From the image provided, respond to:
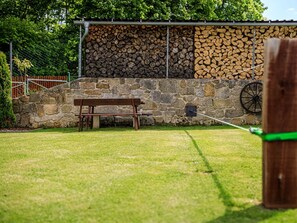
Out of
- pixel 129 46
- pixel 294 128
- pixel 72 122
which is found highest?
pixel 129 46

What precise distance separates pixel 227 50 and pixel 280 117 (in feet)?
31.6

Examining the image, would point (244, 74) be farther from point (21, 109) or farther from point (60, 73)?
point (60, 73)

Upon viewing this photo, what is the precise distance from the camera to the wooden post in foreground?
301 centimetres

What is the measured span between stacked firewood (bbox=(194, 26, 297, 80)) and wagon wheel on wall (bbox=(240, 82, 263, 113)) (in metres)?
1.07

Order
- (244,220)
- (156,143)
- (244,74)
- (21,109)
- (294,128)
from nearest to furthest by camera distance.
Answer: (244,220)
(294,128)
(156,143)
(21,109)
(244,74)

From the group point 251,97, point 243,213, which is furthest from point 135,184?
point 251,97

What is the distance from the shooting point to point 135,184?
3.75 m

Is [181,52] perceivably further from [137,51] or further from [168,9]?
[168,9]

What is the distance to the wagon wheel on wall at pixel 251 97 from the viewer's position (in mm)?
11203

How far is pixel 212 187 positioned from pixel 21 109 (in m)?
8.36

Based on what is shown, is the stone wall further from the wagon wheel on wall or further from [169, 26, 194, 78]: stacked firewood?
[169, 26, 194, 78]: stacked firewood

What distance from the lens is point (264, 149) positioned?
10.1 feet

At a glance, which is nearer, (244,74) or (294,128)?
(294,128)

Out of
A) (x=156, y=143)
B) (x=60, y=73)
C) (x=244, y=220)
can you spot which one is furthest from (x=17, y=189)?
(x=60, y=73)
